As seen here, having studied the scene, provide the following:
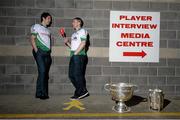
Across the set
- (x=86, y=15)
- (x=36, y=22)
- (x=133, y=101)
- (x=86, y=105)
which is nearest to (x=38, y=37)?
(x=36, y=22)

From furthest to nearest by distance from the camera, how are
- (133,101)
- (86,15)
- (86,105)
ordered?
(86,15) < (133,101) < (86,105)

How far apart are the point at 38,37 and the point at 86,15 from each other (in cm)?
154

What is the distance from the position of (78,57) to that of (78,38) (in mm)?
524

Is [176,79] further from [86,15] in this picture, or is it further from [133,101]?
[86,15]

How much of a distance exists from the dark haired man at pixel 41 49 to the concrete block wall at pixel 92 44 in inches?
13.7

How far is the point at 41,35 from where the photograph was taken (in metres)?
8.25

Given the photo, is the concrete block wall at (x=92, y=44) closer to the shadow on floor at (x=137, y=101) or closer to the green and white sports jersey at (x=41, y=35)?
the green and white sports jersey at (x=41, y=35)

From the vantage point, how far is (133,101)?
8.09 meters

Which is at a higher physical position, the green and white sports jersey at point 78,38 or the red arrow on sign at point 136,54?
the green and white sports jersey at point 78,38

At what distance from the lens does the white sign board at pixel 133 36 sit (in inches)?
343

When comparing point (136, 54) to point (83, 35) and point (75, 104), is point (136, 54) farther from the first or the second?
point (75, 104)

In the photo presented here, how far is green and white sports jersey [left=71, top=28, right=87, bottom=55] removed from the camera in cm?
816

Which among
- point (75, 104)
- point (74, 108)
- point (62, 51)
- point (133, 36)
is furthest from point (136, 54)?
point (74, 108)

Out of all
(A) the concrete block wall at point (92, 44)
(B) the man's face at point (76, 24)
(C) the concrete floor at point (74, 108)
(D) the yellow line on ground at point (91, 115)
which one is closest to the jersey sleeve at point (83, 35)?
(B) the man's face at point (76, 24)
